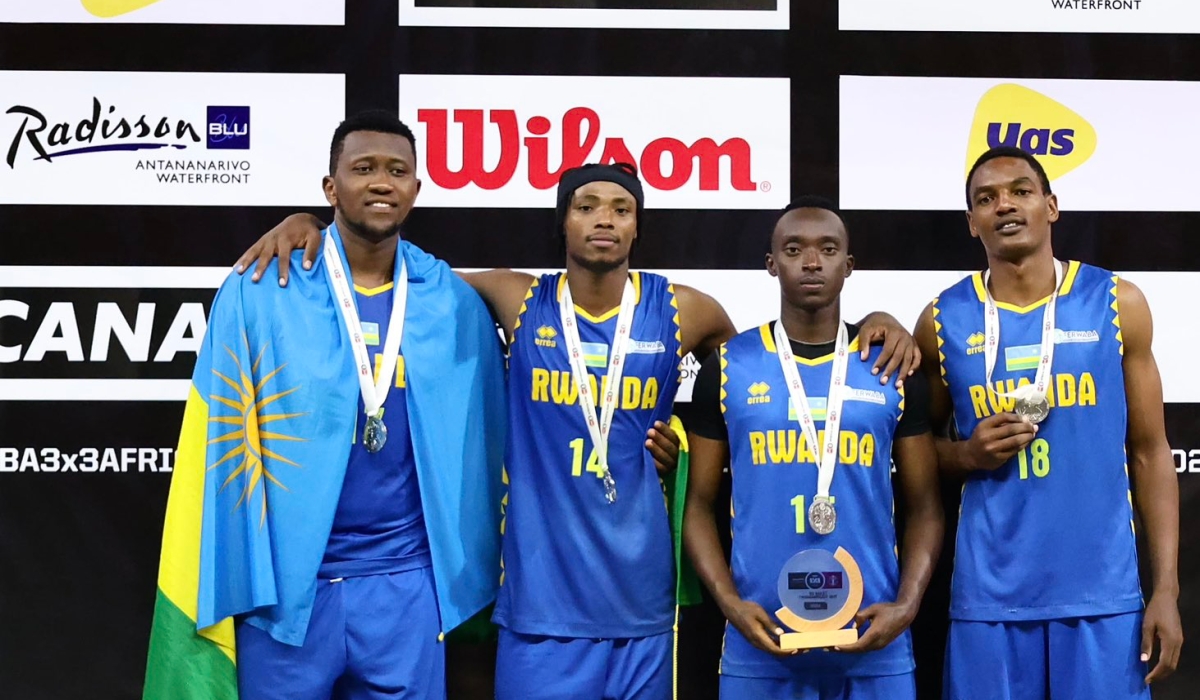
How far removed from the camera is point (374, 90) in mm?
3645

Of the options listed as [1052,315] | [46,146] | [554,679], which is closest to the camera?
[554,679]

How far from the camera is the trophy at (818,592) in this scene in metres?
2.71

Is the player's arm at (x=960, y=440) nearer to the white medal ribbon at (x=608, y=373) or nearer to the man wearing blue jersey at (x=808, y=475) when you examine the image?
the man wearing blue jersey at (x=808, y=475)

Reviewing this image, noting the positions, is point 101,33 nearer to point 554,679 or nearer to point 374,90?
point 374,90

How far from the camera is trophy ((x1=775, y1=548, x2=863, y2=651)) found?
2.71 meters

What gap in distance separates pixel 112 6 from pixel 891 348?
103 inches

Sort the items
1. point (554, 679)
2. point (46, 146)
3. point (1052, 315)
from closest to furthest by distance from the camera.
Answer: point (554, 679) → point (1052, 315) → point (46, 146)

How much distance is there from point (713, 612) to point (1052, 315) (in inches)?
55.7

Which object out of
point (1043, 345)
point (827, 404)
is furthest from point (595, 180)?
point (1043, 345)

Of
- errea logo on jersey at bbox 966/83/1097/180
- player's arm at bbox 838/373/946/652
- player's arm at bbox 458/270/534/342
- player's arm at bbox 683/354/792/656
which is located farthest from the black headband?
errea logo on jersey at bbox 966/83/1097/180

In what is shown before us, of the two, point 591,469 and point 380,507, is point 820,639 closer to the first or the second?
point 591,469

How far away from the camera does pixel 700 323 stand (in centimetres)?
315

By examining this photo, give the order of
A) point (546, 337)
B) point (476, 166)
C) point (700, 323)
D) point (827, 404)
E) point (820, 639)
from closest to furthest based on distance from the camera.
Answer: point (820, 639) < point (827, 404) < point (546, 337) < point (700, 323) < point (476, 166)

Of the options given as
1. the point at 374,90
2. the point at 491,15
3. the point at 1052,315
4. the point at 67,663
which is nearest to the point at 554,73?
the point at 491,15
